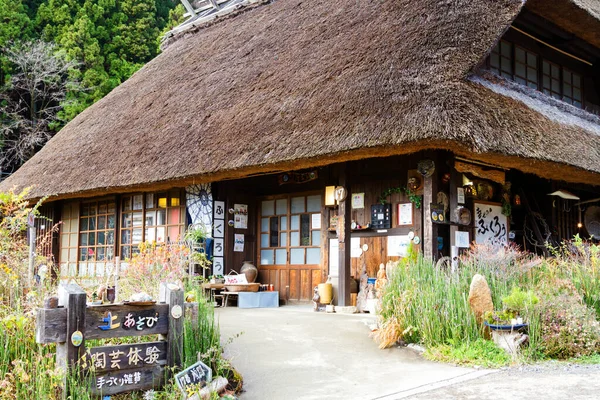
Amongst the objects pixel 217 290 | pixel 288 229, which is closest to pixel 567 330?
pixel 288 229

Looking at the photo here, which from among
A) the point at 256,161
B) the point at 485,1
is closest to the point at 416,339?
A: the point at 256,161

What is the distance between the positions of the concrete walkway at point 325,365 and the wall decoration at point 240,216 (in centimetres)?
381

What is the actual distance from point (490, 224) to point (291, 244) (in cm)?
345

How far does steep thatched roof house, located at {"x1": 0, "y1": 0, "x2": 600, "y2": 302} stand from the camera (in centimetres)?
832

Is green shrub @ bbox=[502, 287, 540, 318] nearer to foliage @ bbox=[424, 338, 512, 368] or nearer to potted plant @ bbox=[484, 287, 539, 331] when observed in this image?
potted plant @ bbox=[484, 287, 539, 331]

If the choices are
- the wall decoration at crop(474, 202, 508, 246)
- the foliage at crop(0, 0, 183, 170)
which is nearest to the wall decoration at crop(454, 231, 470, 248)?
the wall decoration at crop(474, 202, 508, 246)

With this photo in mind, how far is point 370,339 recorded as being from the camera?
6.99 meters

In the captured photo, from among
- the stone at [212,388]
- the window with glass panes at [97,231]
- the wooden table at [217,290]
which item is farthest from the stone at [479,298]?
the window with glass panes at [97,231]

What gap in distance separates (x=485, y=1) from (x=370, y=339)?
18.2ft

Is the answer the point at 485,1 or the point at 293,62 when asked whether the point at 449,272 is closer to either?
the point at 485,1

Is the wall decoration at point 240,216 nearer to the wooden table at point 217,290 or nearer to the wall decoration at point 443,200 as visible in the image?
the wooden table at point 217,290

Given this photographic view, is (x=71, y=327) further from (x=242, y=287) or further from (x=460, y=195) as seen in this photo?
(x=242, y=287)

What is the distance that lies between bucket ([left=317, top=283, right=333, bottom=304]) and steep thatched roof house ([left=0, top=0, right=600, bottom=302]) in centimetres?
42

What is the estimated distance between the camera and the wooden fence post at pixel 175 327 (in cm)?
507
